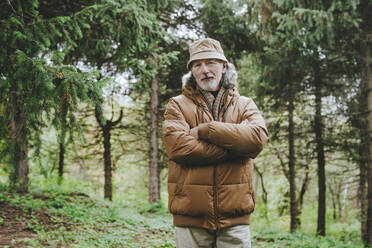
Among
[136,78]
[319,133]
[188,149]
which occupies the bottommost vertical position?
[188,149]

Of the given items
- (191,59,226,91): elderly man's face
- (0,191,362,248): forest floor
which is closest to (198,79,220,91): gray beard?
(191,59,226,91): elderly man's face

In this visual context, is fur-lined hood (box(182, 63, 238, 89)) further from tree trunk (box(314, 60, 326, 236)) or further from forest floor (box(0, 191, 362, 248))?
tree trunk (box(314, 60, 326, 236))

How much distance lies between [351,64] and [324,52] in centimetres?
107

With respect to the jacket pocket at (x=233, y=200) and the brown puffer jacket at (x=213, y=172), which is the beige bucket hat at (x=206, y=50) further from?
the jacket pocket at (x=233, y=200)

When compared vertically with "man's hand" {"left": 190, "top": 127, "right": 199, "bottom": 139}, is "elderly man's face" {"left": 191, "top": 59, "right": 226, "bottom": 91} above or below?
above

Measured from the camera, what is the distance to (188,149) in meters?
2.60

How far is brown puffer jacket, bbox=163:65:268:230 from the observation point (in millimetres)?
2574

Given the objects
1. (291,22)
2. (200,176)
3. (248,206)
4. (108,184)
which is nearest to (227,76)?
(200,176)

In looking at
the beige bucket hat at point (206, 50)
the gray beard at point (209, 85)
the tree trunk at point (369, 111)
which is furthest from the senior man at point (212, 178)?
the tree trunk at point (369, 111)

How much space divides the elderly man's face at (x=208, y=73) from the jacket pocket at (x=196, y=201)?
102cm

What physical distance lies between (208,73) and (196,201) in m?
1.26

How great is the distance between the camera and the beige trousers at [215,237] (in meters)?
2.63

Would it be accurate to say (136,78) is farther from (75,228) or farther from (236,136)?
(236,136)

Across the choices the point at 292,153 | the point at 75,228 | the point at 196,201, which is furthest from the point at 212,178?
the point at 292,153
